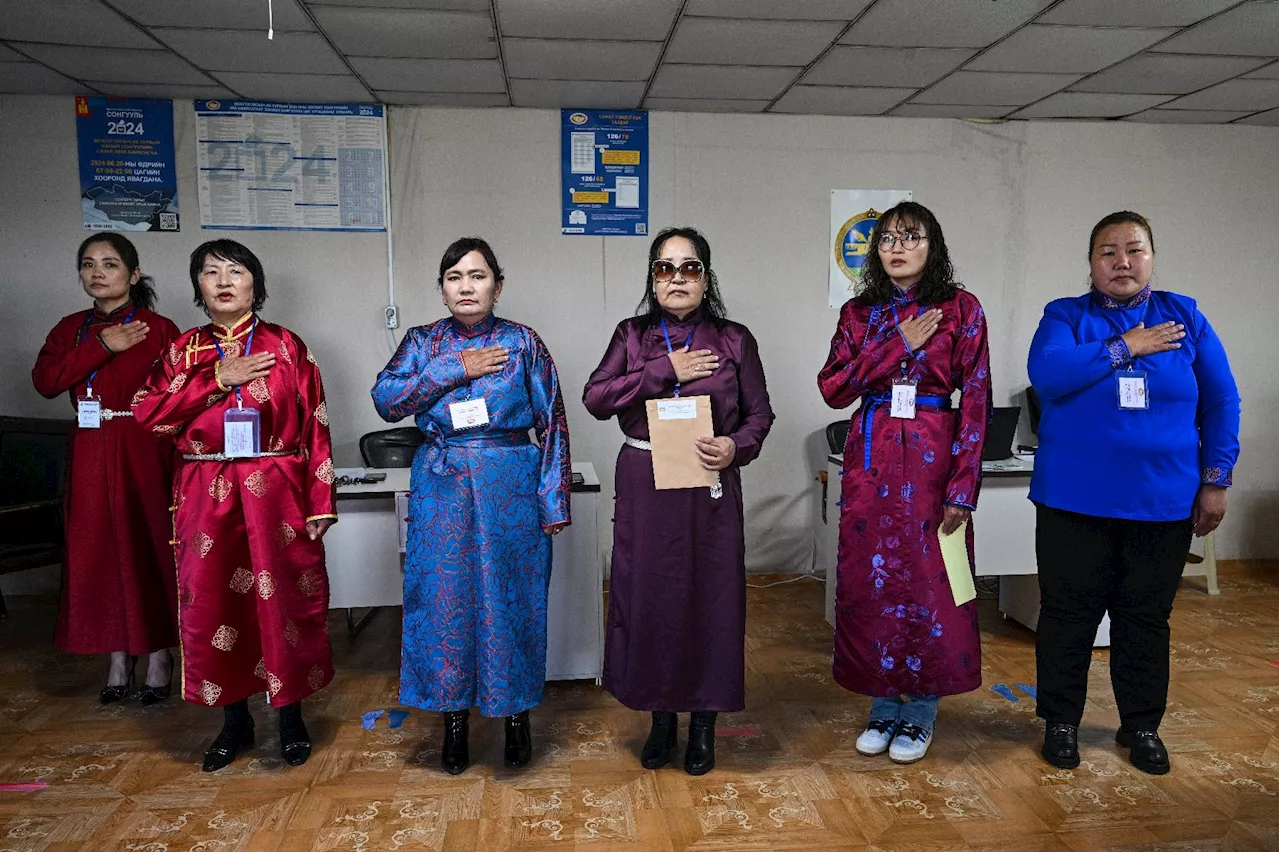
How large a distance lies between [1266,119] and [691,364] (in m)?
4.11

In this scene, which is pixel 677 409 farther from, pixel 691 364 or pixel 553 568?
pixel 553 568

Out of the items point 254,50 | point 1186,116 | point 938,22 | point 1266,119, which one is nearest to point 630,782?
point 938,22

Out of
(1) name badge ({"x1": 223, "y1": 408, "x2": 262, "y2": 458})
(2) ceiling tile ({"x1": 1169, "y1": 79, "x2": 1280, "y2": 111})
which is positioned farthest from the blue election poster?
(2) ceiling tile ({"x1": 1169, "y1": 79, "x2": 1280, "y2": 111})

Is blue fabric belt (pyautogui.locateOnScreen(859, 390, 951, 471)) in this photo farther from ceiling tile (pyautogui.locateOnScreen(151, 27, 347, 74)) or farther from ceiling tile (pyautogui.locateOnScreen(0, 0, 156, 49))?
ceiling tile (pyautogui.locateOnScreen(0, 0, 156, 49))

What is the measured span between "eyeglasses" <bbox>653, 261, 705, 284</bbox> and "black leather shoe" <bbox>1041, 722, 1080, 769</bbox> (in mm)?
1692

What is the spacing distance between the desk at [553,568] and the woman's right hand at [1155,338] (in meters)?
1.70

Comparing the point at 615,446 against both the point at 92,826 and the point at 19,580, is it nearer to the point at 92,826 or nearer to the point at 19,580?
the point at 92,826

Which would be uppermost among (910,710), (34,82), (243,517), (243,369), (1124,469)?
(34,82)

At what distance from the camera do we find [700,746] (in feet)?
7.74

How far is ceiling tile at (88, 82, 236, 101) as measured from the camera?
3.77 metres

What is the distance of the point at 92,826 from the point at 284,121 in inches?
124

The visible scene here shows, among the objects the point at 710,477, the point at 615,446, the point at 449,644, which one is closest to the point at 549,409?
the point at 710,477

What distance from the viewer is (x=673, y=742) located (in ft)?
8.05

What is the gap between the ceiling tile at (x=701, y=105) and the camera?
4004mm
